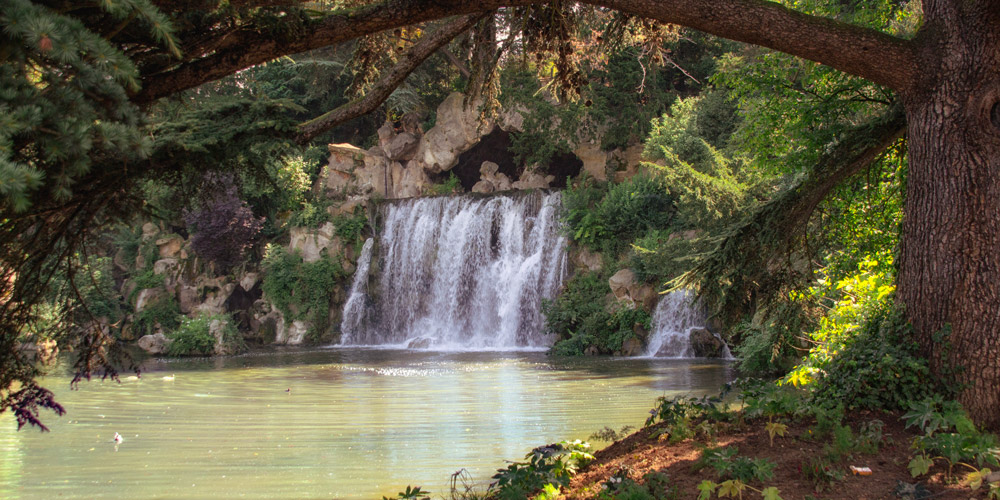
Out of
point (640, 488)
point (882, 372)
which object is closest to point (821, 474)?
point (640, 488)

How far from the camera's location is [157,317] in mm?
23266

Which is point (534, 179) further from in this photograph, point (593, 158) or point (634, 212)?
point (634, 212)

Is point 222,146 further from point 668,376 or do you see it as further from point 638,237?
point 638,237

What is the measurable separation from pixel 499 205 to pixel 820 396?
54.9 ft

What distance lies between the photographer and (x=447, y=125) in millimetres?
25688

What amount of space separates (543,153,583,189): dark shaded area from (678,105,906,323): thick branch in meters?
19.8

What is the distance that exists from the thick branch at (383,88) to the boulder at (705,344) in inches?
456

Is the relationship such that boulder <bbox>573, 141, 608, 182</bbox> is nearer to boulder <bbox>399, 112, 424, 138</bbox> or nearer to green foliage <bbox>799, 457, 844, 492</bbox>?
boulder <bbox>399, 112, 424, 138</bbox>

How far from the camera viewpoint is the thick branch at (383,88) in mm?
5141

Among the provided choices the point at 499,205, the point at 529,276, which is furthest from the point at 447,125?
the point at 529,276

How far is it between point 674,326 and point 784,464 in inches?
511

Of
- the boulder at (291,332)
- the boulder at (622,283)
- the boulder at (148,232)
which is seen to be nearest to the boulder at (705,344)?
the boulder at (622,283)

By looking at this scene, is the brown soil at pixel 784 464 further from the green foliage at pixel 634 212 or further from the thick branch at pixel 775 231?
the green foliage at pixel 634 212

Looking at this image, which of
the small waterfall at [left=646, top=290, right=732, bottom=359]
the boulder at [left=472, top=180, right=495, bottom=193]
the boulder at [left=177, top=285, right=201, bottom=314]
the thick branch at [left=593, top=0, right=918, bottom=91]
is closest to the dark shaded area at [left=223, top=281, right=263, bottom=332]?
the boulder at [left=177, top=285, right=201, bottom=314]
